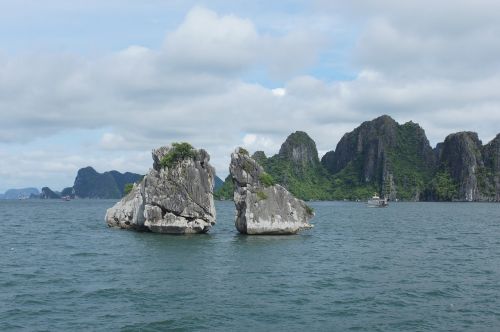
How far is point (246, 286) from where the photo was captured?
30.9 meters

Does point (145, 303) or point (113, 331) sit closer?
point (113, 331)

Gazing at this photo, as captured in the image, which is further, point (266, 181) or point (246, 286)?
point (266, 181)

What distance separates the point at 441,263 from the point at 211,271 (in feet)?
61.2

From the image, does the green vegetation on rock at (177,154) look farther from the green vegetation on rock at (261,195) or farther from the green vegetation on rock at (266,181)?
the green vegetation on rock at (261,195)

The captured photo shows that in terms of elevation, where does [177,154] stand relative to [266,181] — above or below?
above

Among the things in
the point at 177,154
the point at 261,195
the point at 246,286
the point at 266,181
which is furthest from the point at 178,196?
the point at 246,286

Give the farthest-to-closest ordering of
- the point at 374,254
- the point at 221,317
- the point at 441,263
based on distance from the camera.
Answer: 1. the point at 374,254
2. the point at 441,263
3. the point at 221,317

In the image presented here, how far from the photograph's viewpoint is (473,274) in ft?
117

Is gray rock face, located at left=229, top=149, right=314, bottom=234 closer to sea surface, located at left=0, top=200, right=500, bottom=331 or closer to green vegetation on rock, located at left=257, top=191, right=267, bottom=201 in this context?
green vegetation on rock, located at left=257, top=191, right=267, bottom=201

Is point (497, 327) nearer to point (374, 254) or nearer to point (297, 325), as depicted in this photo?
point (297, 325)

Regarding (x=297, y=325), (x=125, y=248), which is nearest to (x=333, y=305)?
(x=297, y=325)

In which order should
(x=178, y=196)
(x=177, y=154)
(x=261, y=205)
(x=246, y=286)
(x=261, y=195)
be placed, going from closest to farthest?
(x=246, y=286) < (x=261, y=205) < (x=261, y=195) < (x=178, y=196) < (x=177, y=154)

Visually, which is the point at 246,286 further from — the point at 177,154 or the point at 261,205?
the point at 177,154

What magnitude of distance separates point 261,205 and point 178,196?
10001mm
